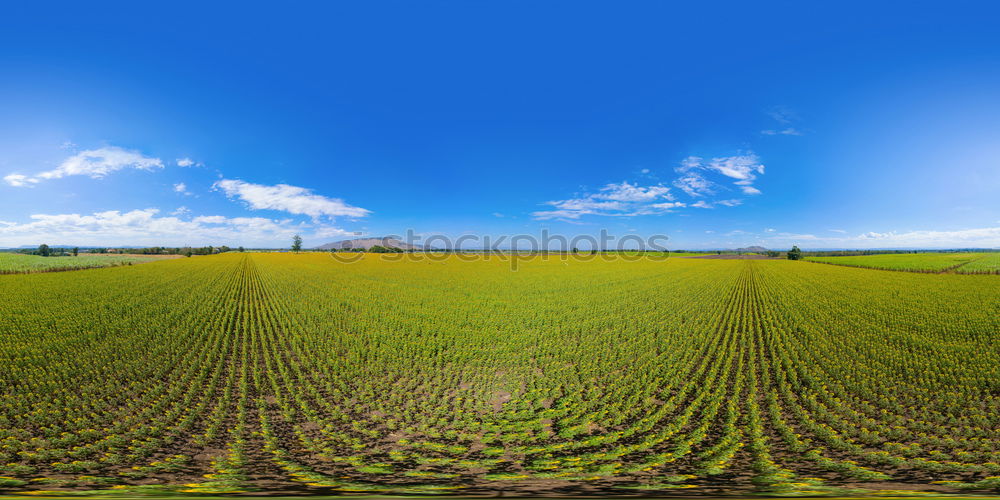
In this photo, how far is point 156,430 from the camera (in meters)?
6.97

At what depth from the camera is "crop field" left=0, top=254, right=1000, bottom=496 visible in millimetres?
5426

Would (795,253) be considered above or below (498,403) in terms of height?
above

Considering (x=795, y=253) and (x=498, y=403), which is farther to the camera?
(x=795, y=253)

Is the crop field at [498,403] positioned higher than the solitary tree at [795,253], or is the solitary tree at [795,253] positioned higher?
the solitary tree at [795,253]

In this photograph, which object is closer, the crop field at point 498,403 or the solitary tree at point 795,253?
the crop field at point 498,403

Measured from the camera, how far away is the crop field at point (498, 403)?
5426mm

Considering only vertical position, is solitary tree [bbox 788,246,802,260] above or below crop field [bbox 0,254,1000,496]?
above

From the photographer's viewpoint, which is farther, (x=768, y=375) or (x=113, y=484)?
(x=768, y=375)

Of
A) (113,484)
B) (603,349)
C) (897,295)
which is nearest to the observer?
(113,484)

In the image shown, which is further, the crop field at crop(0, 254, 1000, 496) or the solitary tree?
the solitary tree

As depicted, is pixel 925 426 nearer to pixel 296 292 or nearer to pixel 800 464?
pixel 800 464

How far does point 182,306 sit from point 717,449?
2459 cm

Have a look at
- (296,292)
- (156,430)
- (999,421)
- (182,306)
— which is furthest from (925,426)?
(296,292)

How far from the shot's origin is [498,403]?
8.40m
